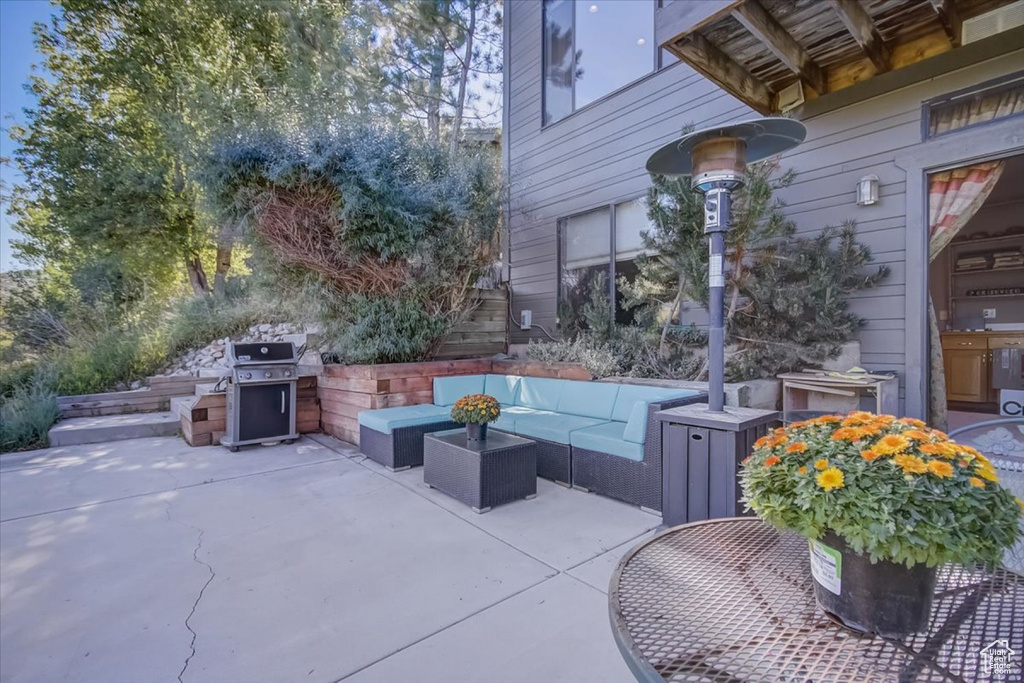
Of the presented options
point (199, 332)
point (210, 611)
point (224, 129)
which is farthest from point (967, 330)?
point (199, 332)

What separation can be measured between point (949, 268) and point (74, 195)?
13.6m

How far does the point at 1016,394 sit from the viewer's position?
4.17m

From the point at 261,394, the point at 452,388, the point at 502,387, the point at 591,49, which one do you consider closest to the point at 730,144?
the point at 502,387

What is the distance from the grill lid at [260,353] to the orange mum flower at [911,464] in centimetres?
511

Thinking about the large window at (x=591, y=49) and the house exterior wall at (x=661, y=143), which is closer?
the house exterior wall at (x=661, y=143)

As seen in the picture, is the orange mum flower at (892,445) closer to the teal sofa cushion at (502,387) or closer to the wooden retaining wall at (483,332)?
the teal sofa cushion at (502,387)

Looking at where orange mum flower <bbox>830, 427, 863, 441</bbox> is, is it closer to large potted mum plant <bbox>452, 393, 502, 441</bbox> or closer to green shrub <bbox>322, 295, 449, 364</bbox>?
large potted mum plant <bbox>452, 393, 502, 441</bbox>

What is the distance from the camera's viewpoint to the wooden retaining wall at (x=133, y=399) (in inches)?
227

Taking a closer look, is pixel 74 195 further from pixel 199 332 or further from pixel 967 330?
pixel 967 330

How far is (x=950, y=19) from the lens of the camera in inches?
127

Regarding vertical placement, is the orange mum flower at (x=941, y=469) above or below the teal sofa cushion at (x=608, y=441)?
above

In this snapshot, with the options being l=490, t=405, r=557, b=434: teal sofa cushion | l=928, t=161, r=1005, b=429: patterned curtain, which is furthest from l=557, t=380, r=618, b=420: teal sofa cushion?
l=928, t=161, r=1005, b=429: patterned curtain

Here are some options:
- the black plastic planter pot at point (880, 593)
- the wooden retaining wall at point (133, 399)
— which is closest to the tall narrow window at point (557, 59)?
the wooden retaining wall at point (133, 399)

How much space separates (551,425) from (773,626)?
270 centimetres
